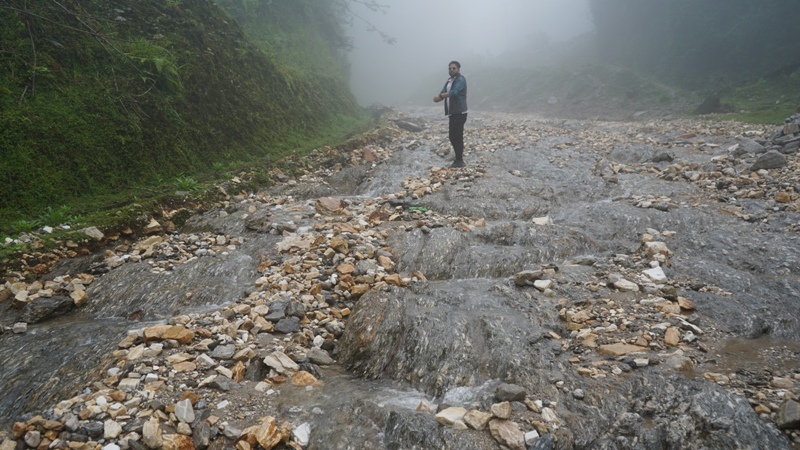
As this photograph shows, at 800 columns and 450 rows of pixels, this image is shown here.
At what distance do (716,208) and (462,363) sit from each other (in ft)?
23.4

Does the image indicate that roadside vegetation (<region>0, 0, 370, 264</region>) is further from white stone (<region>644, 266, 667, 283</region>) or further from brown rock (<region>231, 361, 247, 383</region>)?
white stone (<region>644, 266, 667, 283</region>)

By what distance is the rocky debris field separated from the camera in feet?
12.3

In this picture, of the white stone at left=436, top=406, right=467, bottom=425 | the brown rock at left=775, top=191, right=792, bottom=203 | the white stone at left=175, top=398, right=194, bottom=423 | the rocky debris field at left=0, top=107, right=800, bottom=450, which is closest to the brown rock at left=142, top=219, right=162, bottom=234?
the rocky debris field at left=0, top=107, right=800, bottom=450

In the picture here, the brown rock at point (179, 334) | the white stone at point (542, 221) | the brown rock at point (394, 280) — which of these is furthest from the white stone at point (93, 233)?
the white stone at point (542, 221)

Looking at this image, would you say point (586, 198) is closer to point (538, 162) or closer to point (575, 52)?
point (538, 162)

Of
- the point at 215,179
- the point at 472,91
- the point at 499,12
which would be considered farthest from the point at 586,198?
the point at 499,12

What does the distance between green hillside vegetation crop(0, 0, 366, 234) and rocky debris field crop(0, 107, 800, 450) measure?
1549mm

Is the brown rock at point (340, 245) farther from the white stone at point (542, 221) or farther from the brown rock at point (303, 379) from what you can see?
the white stone at point (542, 221)

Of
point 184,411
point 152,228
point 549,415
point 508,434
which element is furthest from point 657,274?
point 152,228

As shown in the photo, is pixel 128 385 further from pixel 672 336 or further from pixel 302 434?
pixel 672 336

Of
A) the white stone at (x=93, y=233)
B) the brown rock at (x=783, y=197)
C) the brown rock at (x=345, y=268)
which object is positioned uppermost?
the white stone at (x=93, y=233)

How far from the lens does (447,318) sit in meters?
5.51

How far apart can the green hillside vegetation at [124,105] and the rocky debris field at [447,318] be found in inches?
61.0

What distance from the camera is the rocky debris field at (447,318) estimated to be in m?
3.76
